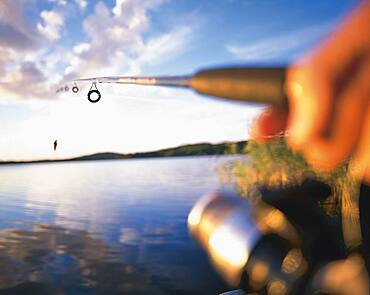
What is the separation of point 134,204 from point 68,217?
177 inches

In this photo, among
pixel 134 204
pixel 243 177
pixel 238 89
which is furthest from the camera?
pixel 134 204

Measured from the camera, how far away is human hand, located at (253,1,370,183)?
20.1 inches

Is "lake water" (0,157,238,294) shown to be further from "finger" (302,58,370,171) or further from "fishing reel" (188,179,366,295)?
"finger" (302,58,370,171)

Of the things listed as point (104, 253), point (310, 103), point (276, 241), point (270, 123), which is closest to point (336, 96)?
point (310, 103)

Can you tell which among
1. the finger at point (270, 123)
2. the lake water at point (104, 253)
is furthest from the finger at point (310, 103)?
the lake water at point (104, 253)

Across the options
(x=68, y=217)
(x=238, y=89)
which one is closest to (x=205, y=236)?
(x=238, y=89)

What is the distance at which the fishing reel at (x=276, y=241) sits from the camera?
1.10m

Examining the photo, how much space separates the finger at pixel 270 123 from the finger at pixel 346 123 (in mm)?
160

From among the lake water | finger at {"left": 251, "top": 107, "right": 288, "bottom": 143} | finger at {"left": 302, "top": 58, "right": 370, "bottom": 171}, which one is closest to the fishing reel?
finger at {"left": 251, "top": 107, "right": 288, "bottom": 143}

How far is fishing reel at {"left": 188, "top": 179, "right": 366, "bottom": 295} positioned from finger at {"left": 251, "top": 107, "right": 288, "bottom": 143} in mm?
363

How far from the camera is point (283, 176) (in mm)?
10523

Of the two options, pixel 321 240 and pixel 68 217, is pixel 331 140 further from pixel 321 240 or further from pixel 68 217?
pixel 68 217

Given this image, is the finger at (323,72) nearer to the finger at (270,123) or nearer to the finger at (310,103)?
the finger at (310,103)

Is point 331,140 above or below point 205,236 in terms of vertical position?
above
